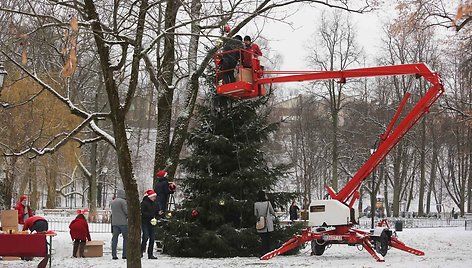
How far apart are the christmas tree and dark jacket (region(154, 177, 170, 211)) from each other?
0.50 m

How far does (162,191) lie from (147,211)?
158 cm

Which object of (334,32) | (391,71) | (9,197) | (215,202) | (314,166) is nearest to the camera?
(391,71)

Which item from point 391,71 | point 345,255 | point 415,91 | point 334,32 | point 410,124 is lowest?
point 345,255

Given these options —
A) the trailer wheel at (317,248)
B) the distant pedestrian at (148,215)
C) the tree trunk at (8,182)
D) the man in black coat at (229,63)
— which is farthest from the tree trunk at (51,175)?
the man in black coat at (229,63)

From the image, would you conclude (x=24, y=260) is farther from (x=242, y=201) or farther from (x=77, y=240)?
(x=242, y=201)

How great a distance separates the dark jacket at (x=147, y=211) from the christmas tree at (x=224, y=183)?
3.78 ft

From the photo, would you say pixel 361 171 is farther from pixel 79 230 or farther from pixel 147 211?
pixel 79 230

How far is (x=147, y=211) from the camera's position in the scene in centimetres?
1691

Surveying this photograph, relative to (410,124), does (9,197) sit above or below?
below

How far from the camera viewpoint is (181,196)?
786 inches

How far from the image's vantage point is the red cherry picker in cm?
1566

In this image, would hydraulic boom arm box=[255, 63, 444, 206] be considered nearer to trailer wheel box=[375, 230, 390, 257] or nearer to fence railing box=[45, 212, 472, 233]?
trailer wheel box=[375, 230, 390, 257]

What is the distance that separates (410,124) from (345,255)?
4.18 m

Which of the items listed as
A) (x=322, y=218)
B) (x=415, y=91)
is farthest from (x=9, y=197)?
(x=415, y=91)
